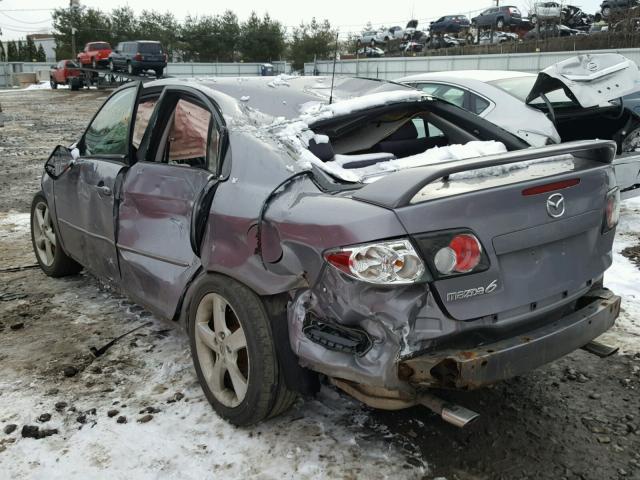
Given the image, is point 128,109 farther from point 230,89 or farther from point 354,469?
point 354,469

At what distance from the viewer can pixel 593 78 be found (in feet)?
18.2

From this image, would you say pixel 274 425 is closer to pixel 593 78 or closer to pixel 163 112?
pixel 163 112

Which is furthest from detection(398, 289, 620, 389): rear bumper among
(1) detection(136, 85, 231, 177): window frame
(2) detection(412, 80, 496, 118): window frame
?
(2) detection(412, 80, 496, 118): window frame

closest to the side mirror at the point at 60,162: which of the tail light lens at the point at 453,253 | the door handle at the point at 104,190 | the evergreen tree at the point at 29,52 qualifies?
the door handle at the point at 104,190

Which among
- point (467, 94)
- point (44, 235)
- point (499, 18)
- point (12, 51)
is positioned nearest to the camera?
point (44, 235)

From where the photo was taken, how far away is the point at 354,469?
2.55 metres

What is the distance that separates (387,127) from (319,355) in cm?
180

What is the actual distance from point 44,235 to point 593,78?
16.7 feet

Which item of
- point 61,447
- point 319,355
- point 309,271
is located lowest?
point 61,447

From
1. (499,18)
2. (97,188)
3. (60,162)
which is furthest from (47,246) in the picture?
(499,18)

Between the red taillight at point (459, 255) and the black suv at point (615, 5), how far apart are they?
97.1 feet

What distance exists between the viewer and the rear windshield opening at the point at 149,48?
106 feet

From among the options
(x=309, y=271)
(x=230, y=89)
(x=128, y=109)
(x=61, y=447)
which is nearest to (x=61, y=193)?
(x=128, y=109)

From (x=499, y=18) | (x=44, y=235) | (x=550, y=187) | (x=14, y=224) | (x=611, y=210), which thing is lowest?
(x=14, y=224)
